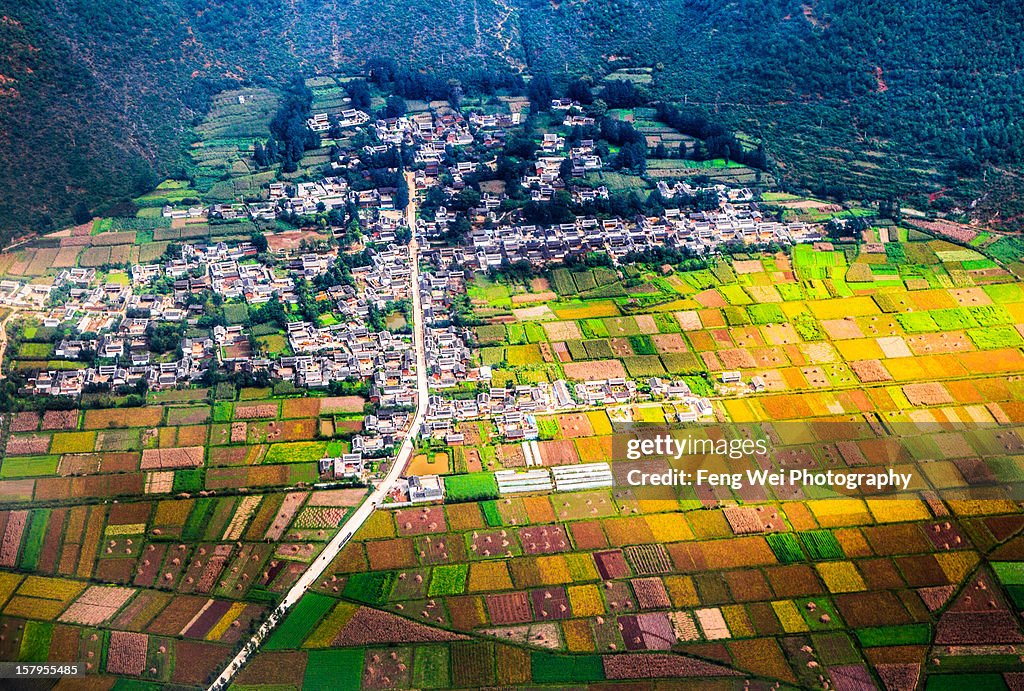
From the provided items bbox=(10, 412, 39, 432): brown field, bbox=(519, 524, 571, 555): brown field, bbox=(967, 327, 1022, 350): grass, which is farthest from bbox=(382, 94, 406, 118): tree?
bbox=(519, 524, 571, 555): brown field

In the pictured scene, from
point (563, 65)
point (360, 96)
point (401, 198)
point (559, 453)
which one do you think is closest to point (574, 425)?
point (559, 453)

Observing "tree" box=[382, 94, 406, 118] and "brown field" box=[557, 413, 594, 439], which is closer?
"brown field" box=[557, 413, 594, 439]

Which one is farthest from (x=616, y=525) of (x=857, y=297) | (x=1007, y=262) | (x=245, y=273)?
(x=1007, y=262)

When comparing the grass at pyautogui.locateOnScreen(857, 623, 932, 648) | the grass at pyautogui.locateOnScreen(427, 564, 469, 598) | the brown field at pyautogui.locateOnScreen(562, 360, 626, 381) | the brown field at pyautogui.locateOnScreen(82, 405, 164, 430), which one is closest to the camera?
the grass at pyautogui.locateOnScreen(857, 623, 932, 648)

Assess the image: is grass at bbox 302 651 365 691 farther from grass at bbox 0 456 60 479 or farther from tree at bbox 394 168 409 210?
tree at bbox 394 168 409 210

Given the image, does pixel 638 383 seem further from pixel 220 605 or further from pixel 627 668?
pixel 220 605

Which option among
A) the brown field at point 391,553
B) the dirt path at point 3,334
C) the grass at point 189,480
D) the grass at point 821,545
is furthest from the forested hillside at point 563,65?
the brown field at point 391,553
